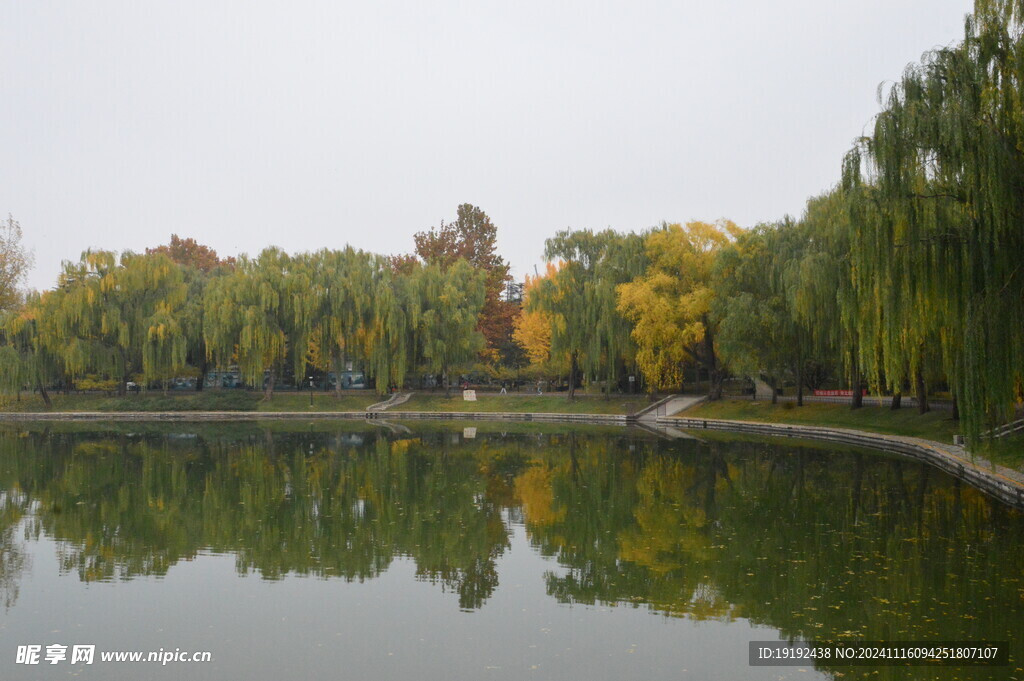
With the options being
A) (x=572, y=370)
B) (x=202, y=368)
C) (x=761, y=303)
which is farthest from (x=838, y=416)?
(x=202, y=368)

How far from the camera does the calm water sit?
839cm

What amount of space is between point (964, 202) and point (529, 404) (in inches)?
1292

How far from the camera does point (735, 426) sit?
35.2 m

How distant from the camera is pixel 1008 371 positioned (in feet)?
43.7

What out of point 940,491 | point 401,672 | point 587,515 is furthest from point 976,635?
point 940,491

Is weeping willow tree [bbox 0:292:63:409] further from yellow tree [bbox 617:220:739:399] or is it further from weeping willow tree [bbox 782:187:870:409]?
weeping willow tree [bbox 782:187:870:409]

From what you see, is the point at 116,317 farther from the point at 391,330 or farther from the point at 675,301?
the point at 675,301

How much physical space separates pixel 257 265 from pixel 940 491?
3752cm

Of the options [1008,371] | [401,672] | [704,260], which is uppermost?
[704,260]

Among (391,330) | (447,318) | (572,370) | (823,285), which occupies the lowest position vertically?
(572,370)

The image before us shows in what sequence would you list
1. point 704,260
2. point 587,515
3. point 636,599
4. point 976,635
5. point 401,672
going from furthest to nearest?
point 704,260, point 587,515, point 636,599, point 976,635, point 401,672

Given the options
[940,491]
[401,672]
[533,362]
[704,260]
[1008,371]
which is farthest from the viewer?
[533,362]

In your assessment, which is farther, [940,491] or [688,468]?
[688,468]

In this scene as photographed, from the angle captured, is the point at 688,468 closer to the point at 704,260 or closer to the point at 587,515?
the point at 587,515
